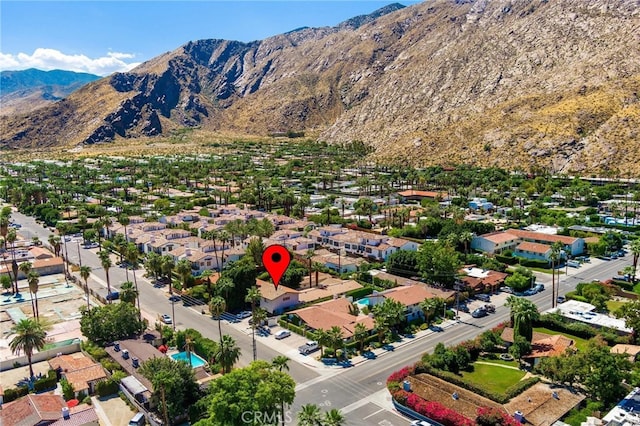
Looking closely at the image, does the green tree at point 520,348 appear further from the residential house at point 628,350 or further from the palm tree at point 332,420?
the palm tree at point 332,420

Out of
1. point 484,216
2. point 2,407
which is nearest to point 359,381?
point 2,407

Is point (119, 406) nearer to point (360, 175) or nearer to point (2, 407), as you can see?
point (2, 407)

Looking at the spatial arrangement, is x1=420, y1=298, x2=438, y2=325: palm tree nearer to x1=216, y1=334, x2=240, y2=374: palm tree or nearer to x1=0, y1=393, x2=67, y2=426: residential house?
x1=216, y1=334, x2=240, y2=374: palm tree

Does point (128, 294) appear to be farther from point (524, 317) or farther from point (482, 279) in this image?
point (482, 279)

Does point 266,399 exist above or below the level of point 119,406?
above

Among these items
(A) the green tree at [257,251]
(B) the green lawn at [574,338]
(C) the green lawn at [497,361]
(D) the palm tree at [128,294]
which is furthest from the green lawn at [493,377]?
(D) the palm tree at [128,294]

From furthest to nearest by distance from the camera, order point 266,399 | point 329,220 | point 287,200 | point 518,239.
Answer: point 287,200
point 329,220
point 518,239
point 266,399

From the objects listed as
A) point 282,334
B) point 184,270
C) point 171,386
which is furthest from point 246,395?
point 184,270
